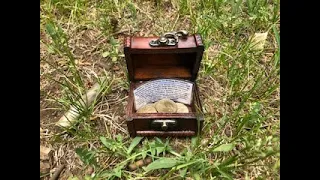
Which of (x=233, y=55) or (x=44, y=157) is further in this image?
(x=233, y=55)

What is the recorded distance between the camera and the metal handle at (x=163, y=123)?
1300 millimetres

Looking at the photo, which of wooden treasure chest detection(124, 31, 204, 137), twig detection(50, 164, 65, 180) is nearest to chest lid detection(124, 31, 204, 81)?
wooden treasure chest detection(124, 31, 204, 137)

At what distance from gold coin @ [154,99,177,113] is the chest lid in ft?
0.34

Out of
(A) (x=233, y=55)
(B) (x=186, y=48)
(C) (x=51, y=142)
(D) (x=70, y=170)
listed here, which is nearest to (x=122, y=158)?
(D) (x=70, y=170)

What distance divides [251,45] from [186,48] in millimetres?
609

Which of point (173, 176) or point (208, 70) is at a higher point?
point (208, 70)

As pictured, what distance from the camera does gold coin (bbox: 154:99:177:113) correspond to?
138 centimetres

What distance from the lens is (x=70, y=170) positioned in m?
1.34

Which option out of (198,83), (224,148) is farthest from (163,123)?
(198,83)

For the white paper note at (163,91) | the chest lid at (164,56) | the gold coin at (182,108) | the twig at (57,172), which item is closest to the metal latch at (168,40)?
the chest lid at (164,56)

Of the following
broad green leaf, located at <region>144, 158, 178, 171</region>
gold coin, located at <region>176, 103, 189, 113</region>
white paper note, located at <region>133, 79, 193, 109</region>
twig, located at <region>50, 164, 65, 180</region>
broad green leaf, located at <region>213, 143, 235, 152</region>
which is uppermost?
white paper note, located at <region>133, 79, 193, 109</region>

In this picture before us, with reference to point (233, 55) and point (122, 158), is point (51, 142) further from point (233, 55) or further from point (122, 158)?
point (233, 55)

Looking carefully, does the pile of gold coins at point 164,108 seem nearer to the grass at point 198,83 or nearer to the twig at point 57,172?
the grass at point 198,83

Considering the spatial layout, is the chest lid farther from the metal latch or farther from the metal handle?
the metal handle
